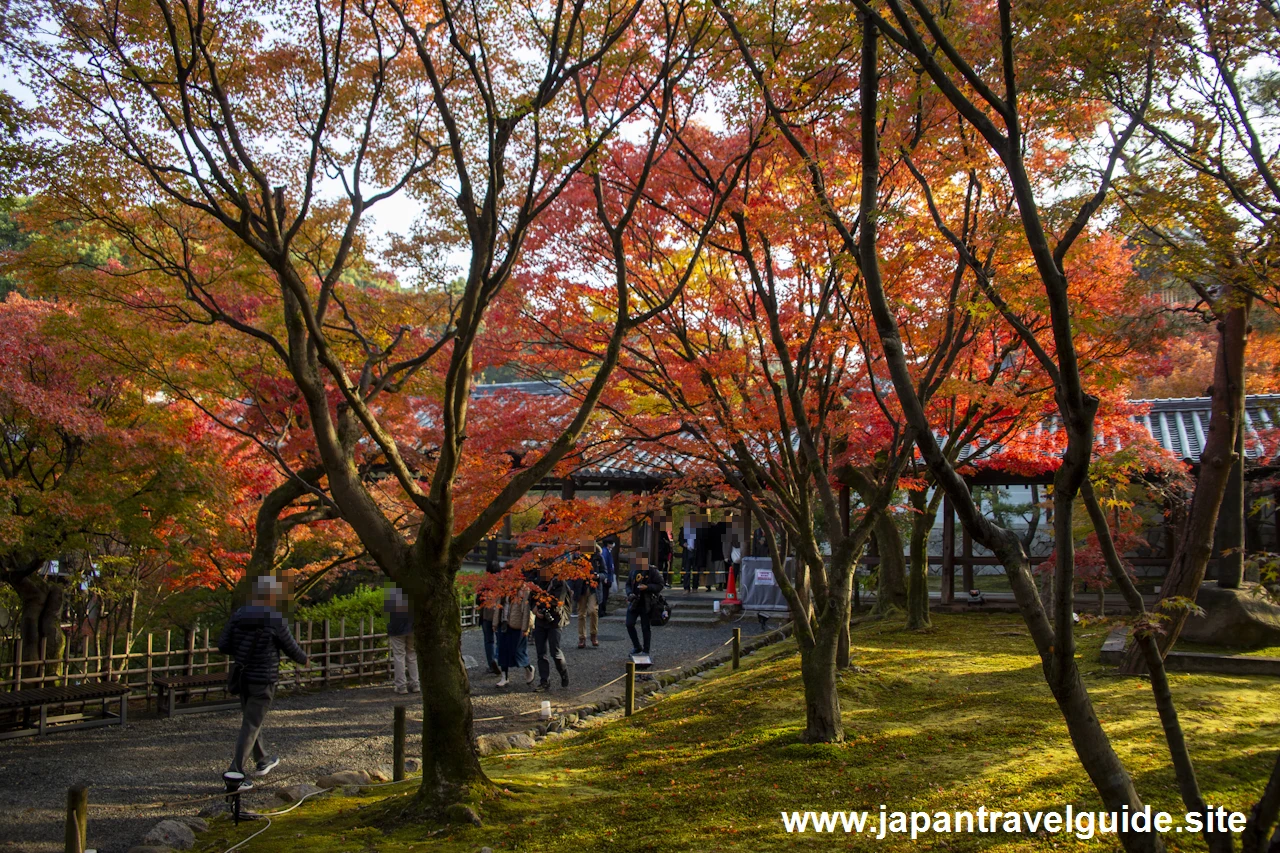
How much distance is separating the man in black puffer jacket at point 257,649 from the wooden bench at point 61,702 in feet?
10.7

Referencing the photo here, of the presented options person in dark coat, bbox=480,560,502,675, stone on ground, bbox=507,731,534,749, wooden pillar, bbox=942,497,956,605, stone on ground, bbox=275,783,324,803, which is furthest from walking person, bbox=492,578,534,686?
wooden pillar, bbox=942,497,956,605

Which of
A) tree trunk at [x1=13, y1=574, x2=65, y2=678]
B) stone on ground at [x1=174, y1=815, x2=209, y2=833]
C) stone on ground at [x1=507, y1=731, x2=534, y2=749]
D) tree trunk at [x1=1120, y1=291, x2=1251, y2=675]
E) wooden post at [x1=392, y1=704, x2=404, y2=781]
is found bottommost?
stone on ground at [x1=507, y1=731, x2=534, y2=749]

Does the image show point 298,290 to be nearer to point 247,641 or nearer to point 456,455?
point 456,455

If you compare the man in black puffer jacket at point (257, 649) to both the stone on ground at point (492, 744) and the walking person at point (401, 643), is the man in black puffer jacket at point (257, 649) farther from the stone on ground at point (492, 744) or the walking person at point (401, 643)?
the walking person at point (401, 643)

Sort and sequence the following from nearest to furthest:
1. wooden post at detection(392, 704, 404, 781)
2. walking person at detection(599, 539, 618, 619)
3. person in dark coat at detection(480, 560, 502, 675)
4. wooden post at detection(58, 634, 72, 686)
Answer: wooden post at detection(392, 704, 404, 781) < wooden post at detection(58, 634, 72, 686) < person in dark coat at detection(480, 560, 502, 675) < walking person at detection(599, 539, 618, 619)

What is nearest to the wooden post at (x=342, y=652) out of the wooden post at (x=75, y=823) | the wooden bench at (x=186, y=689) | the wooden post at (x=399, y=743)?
the wooden bench at (x=186, y=689)

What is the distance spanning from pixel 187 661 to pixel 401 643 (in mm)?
2628

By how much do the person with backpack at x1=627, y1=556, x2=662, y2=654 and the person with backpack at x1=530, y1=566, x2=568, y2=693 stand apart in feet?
6.17

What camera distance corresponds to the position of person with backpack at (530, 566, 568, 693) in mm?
11164

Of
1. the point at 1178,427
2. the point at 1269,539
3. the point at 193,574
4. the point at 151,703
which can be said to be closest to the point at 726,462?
the point at 151,703

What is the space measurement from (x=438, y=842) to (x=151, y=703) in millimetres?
7851

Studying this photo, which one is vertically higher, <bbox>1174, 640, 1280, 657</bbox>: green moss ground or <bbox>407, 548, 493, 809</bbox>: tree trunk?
<bbox>407, 548, 493, 809</bbox>: tree trunk

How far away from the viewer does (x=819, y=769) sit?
647 centimetres

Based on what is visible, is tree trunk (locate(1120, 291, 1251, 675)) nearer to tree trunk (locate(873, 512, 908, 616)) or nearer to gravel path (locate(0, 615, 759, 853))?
gravel path (locate(0, 615, 759, 853))
